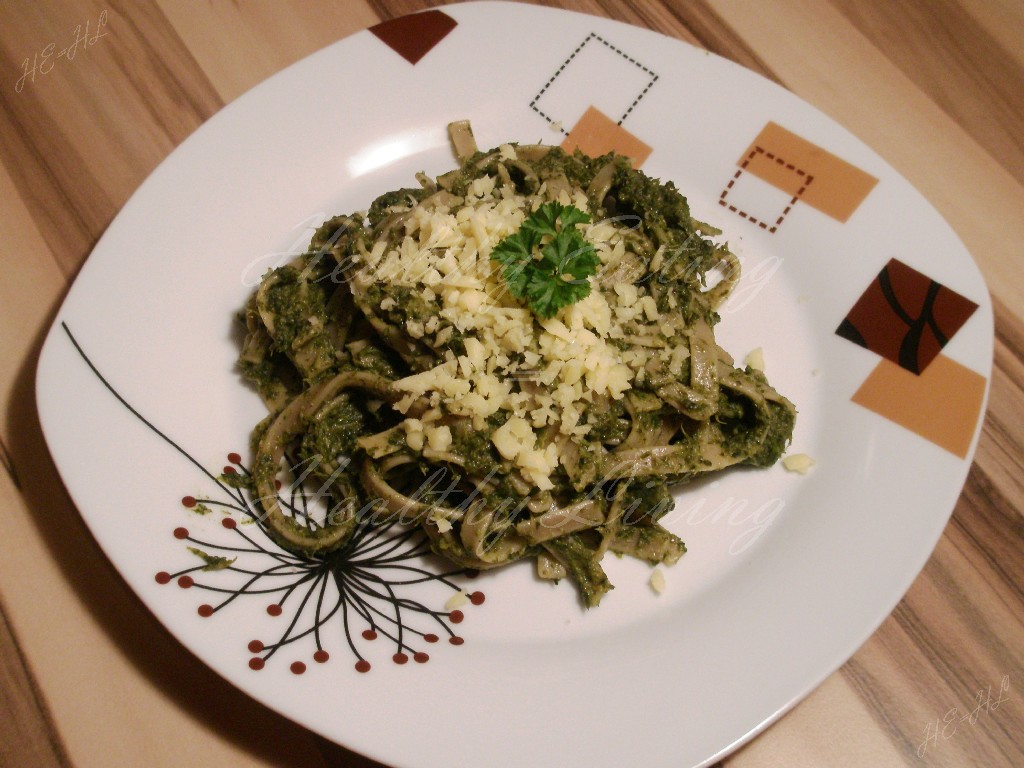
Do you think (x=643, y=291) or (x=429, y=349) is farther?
(x=643, y=291)

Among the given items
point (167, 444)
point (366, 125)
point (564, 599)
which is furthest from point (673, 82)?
point (167, 444)

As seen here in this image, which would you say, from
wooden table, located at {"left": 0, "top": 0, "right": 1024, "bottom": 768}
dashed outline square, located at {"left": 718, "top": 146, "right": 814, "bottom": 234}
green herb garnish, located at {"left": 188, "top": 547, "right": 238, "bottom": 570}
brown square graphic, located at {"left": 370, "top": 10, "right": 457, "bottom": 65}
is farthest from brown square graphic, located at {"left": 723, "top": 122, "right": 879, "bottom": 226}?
green herb garnish, located at {"left": 188, "top": 547, "right": 238, "bottom": 570}

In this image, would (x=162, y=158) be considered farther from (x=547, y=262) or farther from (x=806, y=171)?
(x=806, y=171)

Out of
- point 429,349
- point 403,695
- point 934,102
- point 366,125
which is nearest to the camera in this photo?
point 403,695

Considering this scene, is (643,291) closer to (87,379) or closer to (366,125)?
(366,125)

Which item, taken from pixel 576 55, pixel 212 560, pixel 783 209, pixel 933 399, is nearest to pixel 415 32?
pixel 576 55

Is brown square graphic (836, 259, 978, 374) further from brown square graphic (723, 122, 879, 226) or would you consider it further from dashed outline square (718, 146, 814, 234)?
dashed outline square (718, 146, 814, 234)

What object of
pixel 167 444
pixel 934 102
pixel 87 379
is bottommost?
pixel 167 444

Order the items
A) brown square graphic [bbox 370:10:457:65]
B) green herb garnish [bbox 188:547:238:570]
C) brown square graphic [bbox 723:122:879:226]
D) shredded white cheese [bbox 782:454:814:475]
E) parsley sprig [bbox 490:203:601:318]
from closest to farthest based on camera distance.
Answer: parsley sprig [bbox 490:203:601:318] → green herb garnish [bbox 188:547:238:570] → shredded white cheese [bbox 782:454:814:475] → brown square graphic [bbox 723:122:879:226] → brown square graphic [bbox 370:10:457:65]
